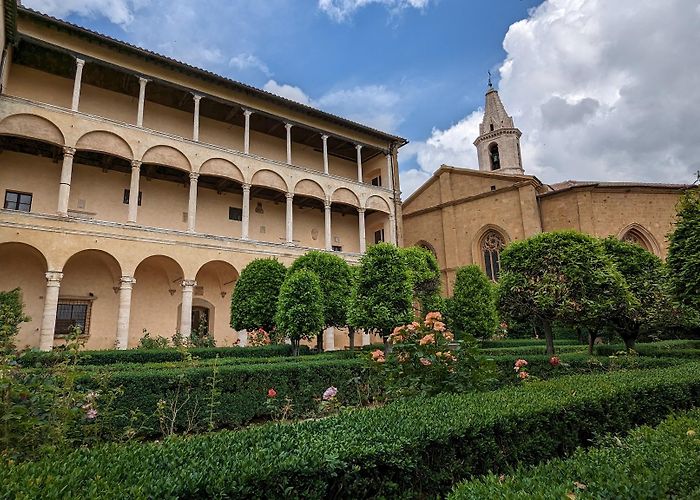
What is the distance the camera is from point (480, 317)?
18500 millimetres

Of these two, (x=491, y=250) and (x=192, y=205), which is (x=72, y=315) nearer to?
(x=192, y=205)

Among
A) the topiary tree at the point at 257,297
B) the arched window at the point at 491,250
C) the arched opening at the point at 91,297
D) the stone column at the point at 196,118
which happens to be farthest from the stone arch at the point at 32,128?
the arched window at the point at 491,250

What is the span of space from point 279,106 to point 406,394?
20.9 m

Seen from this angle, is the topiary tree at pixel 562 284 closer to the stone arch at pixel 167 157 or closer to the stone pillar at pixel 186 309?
the stone pillar at pixel 186 309

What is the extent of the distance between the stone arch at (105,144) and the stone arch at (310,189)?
844 centimetres

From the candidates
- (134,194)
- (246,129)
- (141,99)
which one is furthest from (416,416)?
(246,129)

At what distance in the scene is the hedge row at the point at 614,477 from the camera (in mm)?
2266

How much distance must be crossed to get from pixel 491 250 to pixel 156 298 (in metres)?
20.7

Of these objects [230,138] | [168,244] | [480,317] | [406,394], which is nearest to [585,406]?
[406,394]

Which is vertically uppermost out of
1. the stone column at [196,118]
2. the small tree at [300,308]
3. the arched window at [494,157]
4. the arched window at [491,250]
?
the arched window at [494,157]

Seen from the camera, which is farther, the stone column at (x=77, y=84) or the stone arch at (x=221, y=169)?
the stone arch at (x=221, y=169)

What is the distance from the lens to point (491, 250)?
2825cm

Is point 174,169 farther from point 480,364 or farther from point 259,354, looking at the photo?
point 480,364

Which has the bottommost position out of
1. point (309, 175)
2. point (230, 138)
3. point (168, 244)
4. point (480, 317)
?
point (480, 317)
